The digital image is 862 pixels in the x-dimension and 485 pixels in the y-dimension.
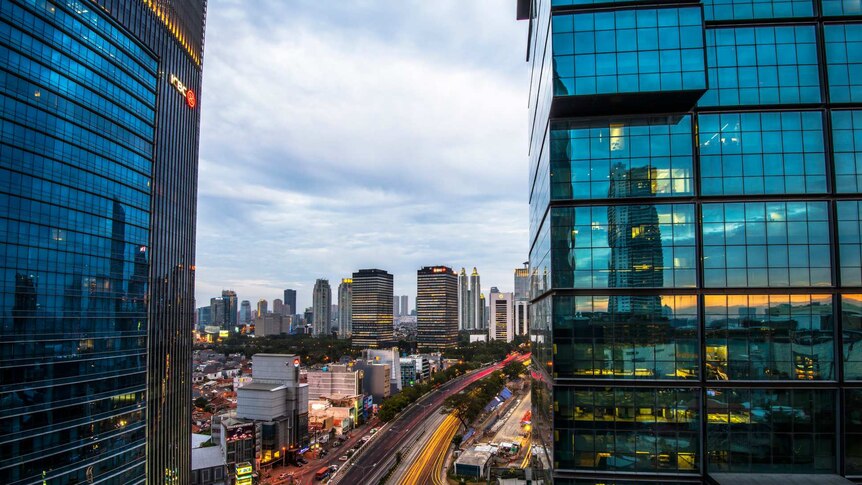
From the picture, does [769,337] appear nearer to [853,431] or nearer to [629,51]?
[853,431]

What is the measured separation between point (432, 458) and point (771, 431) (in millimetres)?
73189

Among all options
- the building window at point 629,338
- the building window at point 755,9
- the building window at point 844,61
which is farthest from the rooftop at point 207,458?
the building window at point 844,61

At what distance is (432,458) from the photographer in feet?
308

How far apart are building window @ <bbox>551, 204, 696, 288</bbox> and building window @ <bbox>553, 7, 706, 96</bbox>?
8810 millimetres

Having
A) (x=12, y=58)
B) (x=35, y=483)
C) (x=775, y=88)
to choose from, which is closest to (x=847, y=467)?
(x=775, y=88)

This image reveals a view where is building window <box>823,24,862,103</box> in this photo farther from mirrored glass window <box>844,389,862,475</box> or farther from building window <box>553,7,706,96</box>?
mirrored glass window <box>844,389,862,475</box>

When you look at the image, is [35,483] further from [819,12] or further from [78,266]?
[819,12]

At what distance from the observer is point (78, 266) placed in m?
48.8

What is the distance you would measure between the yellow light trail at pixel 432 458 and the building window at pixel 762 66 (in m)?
73.7

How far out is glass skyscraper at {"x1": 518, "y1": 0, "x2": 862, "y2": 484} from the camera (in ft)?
105

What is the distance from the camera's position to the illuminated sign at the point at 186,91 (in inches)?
2817

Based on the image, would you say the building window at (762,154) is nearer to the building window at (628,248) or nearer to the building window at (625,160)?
the building window at (625,160)

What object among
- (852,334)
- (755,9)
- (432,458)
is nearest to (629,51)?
(755,9)

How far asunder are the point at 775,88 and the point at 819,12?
644 centimetres
